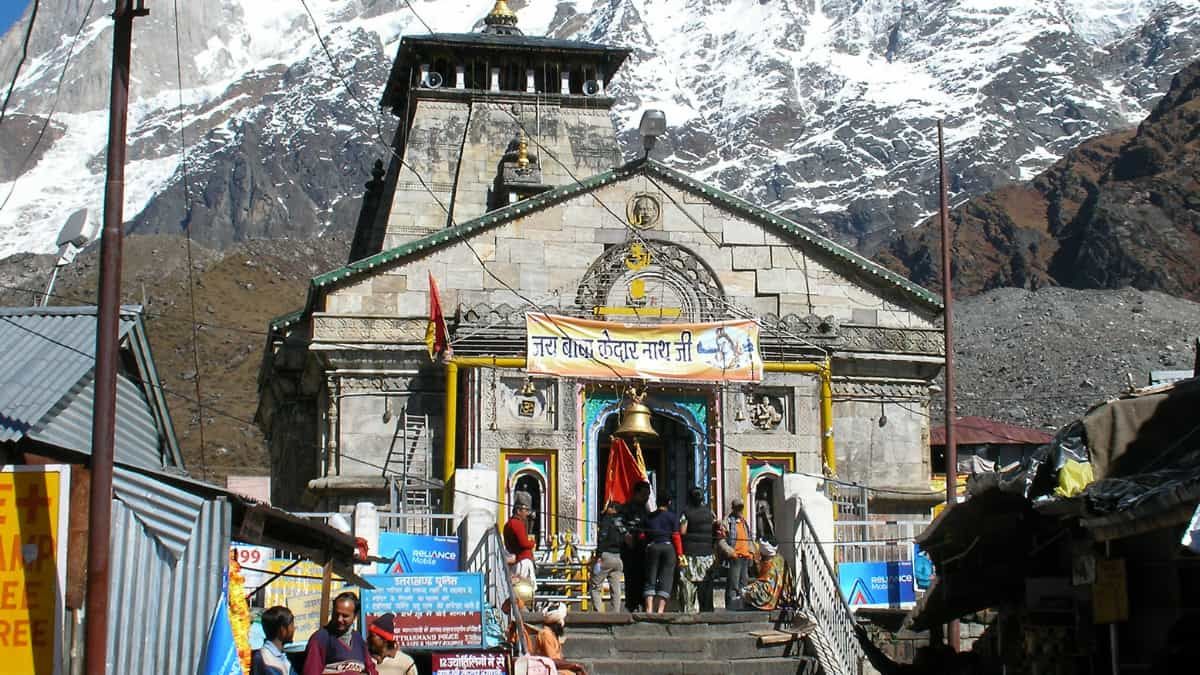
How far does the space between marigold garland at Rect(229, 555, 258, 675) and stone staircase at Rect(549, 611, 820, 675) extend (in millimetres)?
5330

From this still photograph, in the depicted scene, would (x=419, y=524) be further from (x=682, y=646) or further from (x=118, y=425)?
(x=118, y=425)

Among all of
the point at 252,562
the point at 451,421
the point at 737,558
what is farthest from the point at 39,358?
the point at 451,421

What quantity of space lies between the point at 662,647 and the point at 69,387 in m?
8.65

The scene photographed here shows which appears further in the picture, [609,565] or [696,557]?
[696,557]

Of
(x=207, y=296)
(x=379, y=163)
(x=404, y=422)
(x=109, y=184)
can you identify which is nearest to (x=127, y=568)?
(x=109, y=184)

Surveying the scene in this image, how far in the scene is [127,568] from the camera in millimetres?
13234

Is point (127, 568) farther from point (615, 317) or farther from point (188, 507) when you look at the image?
point (615, 317)

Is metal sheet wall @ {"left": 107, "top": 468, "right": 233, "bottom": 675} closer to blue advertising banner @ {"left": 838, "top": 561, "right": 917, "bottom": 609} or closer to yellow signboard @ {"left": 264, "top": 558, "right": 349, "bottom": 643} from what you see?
yellow signboard @ {"left": 264, "top": 558, "right": 349, "bottom": 643}

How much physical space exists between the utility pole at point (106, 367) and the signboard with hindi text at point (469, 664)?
3.97 meters

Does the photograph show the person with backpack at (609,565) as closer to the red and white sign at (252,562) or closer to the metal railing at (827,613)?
the metal railing at (827,613)

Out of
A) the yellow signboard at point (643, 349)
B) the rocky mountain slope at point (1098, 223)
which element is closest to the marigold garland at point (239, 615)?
the yellow signboard at point (643, 349)

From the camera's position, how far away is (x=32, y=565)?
1285 cm

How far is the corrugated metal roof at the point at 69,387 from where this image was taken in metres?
13.9

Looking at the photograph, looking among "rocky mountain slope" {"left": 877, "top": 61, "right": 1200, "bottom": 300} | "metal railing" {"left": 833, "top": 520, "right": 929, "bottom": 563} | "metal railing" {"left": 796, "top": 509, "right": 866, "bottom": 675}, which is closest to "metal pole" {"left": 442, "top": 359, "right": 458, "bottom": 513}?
"metal railing" {"left": 833, "top": 520, "right": 929, "bottom": 563}
